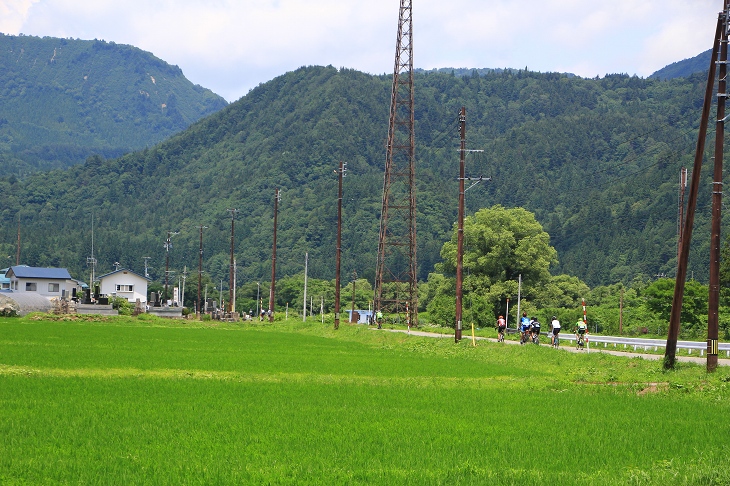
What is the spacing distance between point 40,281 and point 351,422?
88627mm

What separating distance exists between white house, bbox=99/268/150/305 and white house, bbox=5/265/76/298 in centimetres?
1483

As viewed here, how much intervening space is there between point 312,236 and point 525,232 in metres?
83.6

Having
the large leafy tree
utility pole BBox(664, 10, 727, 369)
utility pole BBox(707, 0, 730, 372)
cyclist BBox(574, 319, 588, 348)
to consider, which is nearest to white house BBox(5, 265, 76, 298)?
the large leafy tree

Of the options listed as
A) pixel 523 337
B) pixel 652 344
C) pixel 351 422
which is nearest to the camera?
pixel 351 422

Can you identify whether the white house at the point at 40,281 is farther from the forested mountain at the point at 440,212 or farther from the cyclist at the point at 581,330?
the cyclist at the point at 581,330

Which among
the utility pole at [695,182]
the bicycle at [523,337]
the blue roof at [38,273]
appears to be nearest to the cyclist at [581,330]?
the bicycle at [523,337]

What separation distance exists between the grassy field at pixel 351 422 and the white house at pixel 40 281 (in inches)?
2748

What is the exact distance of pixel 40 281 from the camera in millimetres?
98438

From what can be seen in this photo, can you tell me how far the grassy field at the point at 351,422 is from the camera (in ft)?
40.1

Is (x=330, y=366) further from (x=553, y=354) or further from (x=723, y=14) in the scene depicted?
(x=723, y=14)

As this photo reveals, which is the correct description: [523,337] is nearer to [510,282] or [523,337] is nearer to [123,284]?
[510,282]

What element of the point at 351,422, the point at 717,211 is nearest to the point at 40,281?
the point at 717,211

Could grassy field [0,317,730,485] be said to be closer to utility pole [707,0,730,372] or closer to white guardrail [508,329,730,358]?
utility pole [707,0,730,372]

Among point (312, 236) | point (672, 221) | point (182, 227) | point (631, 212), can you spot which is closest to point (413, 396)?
point (672, 221)
